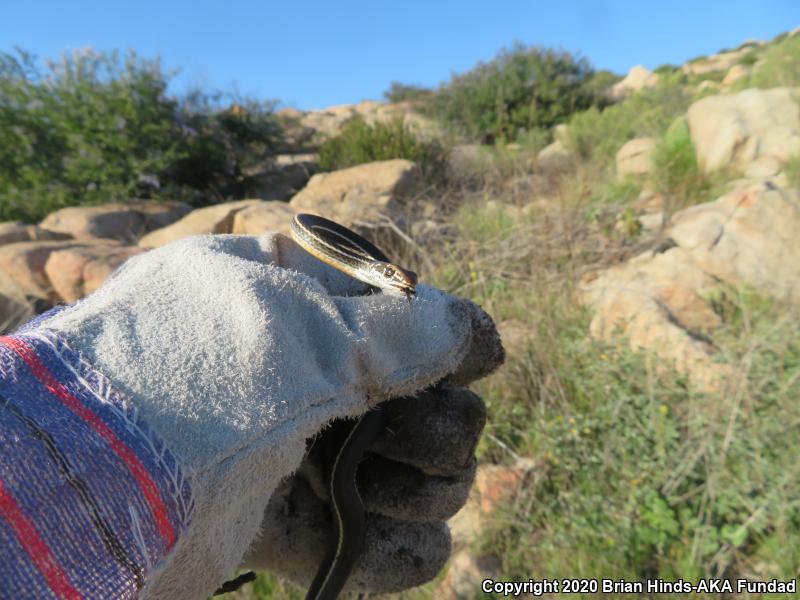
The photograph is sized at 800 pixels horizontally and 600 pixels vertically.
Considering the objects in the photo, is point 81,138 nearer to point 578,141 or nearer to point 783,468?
point 578,141

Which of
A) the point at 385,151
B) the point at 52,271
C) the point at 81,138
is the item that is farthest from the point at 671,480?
the point at 81,138

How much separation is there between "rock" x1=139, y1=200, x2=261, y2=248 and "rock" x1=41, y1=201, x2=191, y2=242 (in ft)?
2.18

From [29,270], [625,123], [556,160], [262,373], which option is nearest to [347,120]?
[625,123]

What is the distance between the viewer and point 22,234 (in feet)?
19.9

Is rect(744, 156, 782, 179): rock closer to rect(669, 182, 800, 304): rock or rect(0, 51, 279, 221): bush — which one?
rect(669, 182, 800, 304): rock

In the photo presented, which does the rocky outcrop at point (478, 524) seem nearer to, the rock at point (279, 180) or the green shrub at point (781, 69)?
the rock at point (279, 180)

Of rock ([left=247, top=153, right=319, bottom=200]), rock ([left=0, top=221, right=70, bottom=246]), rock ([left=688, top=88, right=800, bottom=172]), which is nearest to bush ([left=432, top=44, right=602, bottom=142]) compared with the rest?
rock ([left=247, top=153, right=319, bottom=200])

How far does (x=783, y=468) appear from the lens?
87.3 inches

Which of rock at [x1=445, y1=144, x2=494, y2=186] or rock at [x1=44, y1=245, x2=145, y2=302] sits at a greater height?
rock at [x1=445, y1=144, x2=494, y2=186]

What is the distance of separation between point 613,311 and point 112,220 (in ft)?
21.8

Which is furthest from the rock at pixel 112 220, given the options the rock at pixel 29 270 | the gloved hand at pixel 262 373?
the gloved hand at pixel 262 373

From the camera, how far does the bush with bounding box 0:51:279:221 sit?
8.62m

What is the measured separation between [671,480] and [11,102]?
445 inches

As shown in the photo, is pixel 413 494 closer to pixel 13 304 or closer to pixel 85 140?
pixel 13 304
